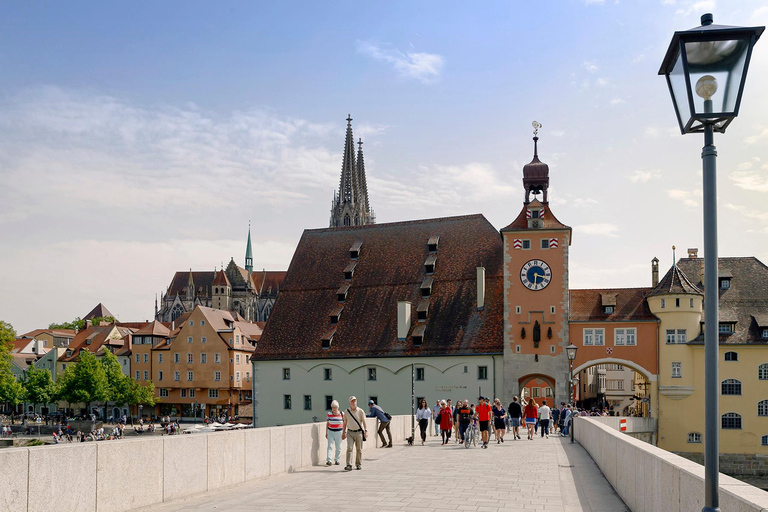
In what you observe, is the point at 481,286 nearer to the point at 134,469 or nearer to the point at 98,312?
the point at 134,469

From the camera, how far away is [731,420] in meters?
60.2

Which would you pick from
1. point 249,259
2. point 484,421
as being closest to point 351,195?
point 249,259

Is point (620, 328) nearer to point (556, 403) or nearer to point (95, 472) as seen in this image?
point (556, 403)

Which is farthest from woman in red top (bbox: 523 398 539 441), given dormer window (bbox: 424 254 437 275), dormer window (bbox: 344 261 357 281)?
dormer window (bbox: 344 261 357 281)

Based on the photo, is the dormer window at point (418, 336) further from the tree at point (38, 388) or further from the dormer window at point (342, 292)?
the tree at point (38, 388)

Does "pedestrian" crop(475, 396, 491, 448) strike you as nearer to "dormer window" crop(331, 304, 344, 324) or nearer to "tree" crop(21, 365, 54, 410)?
"dormer window" crop(331, 304, 344, 324)

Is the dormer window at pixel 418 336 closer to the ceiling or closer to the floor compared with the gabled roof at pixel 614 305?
closer to the floor

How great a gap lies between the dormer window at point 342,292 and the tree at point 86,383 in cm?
3338

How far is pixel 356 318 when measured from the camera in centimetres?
6581

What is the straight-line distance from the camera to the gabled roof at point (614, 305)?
59.5 meters

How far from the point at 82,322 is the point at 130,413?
193ft

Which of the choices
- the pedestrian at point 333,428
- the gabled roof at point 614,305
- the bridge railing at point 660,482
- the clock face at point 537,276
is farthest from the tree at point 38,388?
the bridge railing at point 660,482

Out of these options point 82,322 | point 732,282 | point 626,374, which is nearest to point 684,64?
point 732,282

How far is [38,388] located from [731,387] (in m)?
72.2
